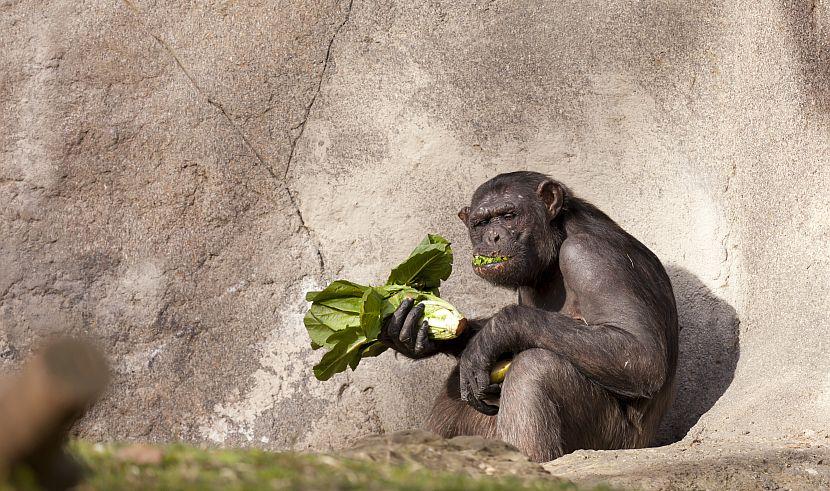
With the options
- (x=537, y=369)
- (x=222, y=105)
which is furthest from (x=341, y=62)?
(x=537, y=369)

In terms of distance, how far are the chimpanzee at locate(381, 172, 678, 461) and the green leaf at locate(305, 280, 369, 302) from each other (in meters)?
0.27

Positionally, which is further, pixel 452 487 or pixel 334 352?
pixel 334 352

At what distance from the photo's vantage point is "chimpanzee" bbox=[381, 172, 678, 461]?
5.75 metres

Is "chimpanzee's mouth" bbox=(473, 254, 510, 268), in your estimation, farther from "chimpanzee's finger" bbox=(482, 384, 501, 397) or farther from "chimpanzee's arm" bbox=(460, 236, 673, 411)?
"chimpanzee's finger" bbox=(482, 384, 501, 397)

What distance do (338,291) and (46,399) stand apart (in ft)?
12.7

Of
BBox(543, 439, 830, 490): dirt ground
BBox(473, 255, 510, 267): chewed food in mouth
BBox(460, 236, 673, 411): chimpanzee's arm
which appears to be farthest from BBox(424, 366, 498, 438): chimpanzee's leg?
BBox(543, 439, 830, 490): dirt ground

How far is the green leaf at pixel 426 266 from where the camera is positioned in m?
6.39

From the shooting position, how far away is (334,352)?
6.27 meters

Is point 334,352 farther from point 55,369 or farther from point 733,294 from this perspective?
point 55,369

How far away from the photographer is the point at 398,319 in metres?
6.09

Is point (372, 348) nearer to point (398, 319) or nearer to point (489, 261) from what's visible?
point (398, 319)

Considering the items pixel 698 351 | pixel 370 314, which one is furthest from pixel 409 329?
pixel 698 351

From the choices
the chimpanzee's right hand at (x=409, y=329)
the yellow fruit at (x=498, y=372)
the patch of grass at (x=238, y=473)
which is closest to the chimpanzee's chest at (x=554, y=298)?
the yellow fruit at (x=498, y=372)

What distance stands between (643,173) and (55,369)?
19.2 ft
